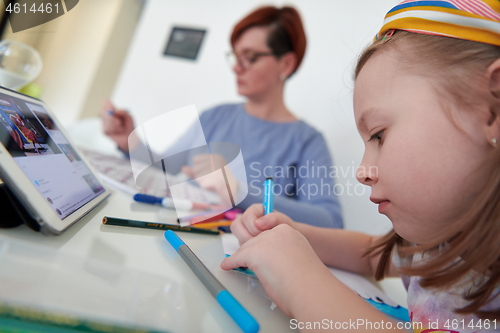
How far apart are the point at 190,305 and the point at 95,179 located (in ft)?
0.88

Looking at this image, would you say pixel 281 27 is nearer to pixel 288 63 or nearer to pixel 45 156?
pixel 288 63

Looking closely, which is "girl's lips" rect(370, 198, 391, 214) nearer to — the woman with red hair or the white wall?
the white wall

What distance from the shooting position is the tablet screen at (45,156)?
0.79 ft

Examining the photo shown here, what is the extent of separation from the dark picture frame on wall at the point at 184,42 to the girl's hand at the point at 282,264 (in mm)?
1256

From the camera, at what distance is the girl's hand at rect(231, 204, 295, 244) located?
1.02 feet

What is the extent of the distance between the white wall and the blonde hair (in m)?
0.24

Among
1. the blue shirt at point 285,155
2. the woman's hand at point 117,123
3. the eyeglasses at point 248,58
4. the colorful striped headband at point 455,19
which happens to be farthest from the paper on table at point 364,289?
the eyeglasses at point 248,58

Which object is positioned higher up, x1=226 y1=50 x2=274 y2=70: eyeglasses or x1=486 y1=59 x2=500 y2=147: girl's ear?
x1=226 y1=50 x2=274 y2=70: eyeglasses

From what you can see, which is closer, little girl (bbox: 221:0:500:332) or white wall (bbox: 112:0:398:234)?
little girl (bbox: 221:0:500:332)

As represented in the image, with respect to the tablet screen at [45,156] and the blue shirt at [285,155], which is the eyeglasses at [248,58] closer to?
the blue shirt at [285,155]

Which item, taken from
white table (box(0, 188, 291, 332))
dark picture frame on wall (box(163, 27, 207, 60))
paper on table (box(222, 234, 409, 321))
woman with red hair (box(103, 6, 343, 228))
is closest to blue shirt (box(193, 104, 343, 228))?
woman with red hair (box(103, 6, 343, 228))

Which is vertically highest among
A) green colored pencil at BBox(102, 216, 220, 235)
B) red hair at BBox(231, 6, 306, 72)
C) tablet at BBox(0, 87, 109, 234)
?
red hair at BBox(231, 6, 306, 72)

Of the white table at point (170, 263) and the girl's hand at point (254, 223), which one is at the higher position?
the girl's hand at point (254, 223)

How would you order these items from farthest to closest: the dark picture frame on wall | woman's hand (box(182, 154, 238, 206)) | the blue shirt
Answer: the dark picture frame on wall < the blue shirt < woman's hand (box(182, 154, 238, 206))
